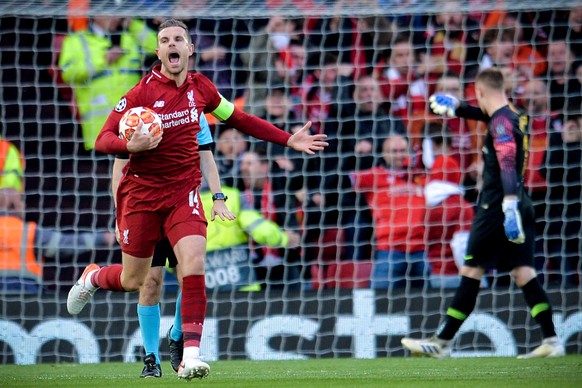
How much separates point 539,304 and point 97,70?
477cm

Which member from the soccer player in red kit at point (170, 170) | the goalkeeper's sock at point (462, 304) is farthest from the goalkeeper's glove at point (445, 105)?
the soccer player in red kit at point (170, 170)

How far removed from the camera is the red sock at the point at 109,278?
6.56 meters

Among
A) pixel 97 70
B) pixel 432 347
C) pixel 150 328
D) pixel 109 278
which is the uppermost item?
pixel 97 70

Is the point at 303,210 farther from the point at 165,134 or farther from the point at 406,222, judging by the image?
the point at 165,134

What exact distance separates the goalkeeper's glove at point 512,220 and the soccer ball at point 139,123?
2.79 m

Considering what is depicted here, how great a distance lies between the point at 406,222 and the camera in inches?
396

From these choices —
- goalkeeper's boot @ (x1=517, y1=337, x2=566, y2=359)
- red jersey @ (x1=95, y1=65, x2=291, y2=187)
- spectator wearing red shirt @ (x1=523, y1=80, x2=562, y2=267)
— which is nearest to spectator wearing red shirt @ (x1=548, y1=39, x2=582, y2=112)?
spectator wearing red shirt @ (x1=523, y1=80, x2=562, y2=267)

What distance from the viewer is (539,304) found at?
25.8ft

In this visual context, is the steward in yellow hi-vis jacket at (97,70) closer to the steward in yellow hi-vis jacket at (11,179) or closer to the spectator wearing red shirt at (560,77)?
the steward in yellow hi-vis jacket at (11,179)

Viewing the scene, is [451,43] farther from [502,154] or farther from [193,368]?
[193,368]

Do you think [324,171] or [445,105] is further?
[324,171]

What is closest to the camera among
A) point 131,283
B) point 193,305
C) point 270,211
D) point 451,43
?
point 193,305

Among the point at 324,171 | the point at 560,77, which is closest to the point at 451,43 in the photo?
the point at 560,77

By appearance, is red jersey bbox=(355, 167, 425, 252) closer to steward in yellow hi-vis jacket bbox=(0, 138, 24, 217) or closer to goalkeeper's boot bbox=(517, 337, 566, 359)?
goalkeeper's boot bbox=(517, 337, 566, 359)
